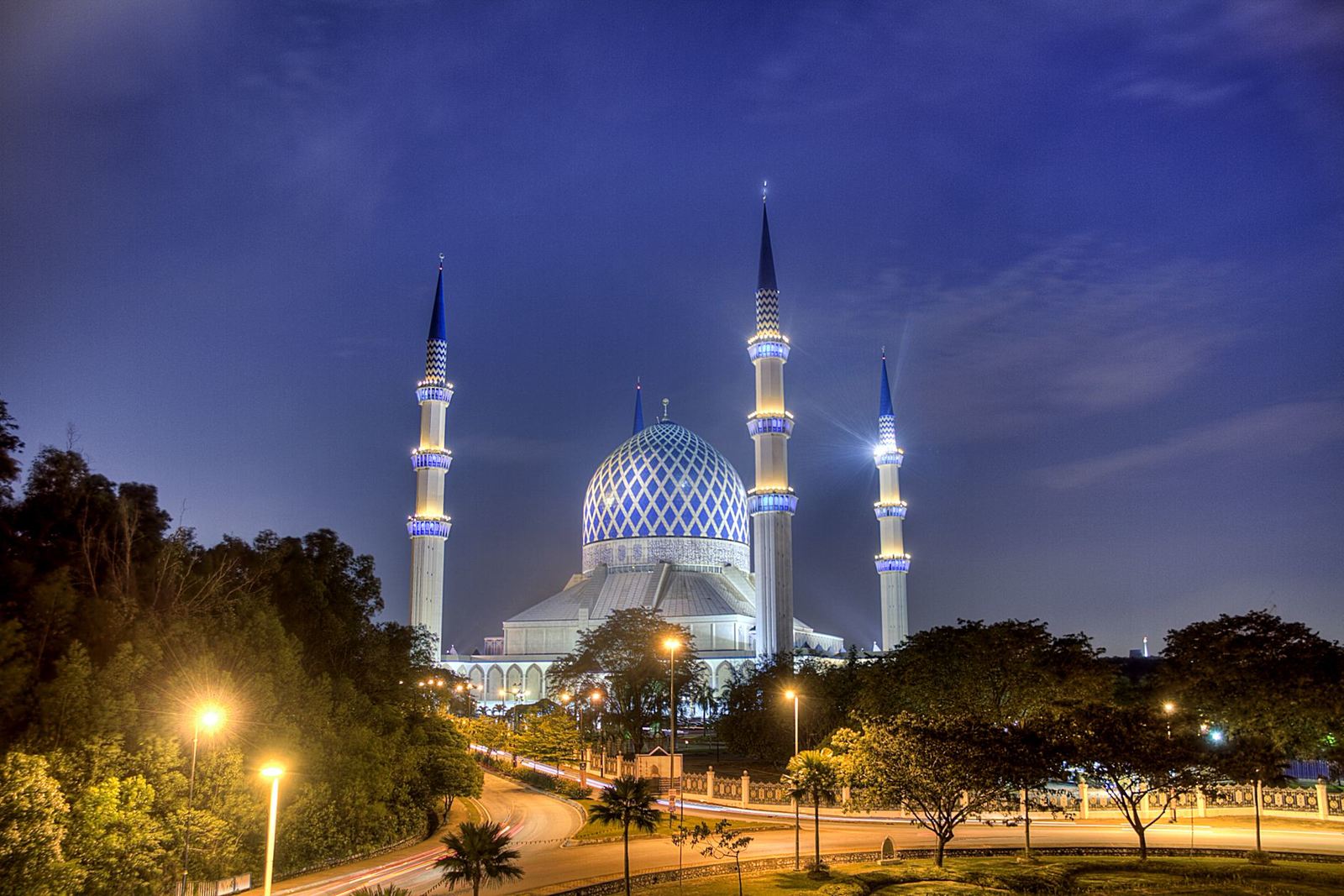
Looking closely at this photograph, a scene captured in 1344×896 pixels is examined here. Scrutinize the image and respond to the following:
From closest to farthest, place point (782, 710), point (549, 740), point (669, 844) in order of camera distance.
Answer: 1. point (669, 844)
2. point (782, 710)
3. point (549, 740)

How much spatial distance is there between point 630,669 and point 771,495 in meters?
12.7

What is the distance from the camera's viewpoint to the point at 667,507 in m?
77.1

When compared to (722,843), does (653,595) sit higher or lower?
higher

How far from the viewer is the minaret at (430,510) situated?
6297cm

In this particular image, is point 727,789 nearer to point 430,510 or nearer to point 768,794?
point 768,794

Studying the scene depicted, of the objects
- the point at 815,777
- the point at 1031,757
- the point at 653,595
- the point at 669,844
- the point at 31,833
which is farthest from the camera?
the point at 653,595

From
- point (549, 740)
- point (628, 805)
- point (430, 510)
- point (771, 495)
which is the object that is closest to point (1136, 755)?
point (628, 805)

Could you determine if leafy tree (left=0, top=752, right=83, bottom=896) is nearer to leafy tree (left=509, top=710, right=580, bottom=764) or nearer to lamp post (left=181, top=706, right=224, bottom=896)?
lamp post (left=181, top=706, right=224, bottom=896)

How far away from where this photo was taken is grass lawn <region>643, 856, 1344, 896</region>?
66.3 feet

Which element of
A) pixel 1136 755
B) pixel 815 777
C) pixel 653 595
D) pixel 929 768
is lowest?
pixel 815 777

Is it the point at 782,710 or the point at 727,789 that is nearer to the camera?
the point at 727,789

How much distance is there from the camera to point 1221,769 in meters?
24.7

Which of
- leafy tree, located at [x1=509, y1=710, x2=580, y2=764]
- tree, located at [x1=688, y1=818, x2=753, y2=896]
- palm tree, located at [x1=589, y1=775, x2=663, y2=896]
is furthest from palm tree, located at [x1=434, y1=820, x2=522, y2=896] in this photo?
leafy tree, located at [x1=509, y1=710, x2=580, y2=764]

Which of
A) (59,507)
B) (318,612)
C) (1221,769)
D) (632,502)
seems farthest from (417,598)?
(1221,769)
